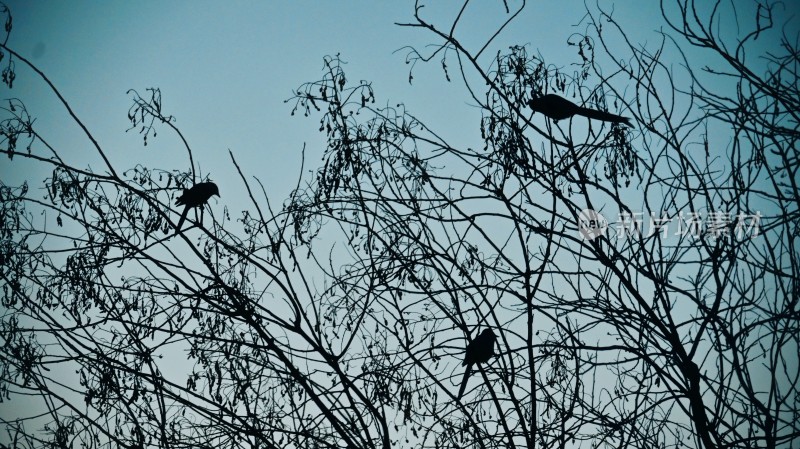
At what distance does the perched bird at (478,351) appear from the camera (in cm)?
292

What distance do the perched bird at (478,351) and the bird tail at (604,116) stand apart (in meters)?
1.27

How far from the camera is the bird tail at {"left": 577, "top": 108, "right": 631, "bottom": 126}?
3246 millimetres

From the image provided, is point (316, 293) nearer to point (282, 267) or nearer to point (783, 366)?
point (282, 267)

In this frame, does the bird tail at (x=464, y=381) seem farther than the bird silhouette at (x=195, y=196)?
No

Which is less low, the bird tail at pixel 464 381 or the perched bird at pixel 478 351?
the perched bird at pixel 478 351

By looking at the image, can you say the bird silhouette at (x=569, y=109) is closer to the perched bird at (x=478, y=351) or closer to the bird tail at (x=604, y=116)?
the bird tail at (x=604, y=116)

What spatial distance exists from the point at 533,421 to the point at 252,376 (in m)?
1.43

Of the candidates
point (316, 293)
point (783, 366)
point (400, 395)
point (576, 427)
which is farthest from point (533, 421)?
point (316, 293)

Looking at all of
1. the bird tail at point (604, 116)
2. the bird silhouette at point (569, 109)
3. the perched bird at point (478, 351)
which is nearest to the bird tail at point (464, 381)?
the perched bird at point (478, 351)

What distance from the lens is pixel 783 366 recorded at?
2.60 metres

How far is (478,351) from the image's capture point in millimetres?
3041

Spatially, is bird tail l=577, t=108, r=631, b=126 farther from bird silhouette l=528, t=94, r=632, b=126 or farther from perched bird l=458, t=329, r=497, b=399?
perched bird l=458, t=329, r=497, b=399

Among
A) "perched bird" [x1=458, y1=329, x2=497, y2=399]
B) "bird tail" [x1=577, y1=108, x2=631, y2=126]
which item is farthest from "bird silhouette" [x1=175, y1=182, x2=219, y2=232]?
"bird tail" [x1=577, y1=108, x2=631, y2=126]

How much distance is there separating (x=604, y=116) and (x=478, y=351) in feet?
4.63
